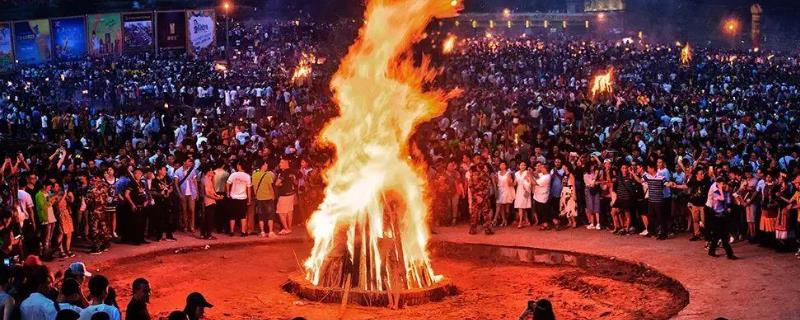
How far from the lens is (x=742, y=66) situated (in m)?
43.8

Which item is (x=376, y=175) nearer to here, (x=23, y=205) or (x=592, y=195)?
(x=592, y=195)

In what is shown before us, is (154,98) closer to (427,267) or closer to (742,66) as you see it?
(427,267)

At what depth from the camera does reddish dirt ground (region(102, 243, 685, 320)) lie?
40.9ft

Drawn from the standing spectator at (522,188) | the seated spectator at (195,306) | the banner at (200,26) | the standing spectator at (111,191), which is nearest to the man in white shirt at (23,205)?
the standing spectator at (111,191)

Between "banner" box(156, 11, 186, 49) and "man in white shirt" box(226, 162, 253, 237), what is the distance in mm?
22231

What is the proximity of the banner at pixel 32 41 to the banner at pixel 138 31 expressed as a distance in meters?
3.38

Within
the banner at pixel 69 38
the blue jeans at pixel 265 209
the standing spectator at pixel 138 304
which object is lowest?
the standing spectator at pixel 138 304

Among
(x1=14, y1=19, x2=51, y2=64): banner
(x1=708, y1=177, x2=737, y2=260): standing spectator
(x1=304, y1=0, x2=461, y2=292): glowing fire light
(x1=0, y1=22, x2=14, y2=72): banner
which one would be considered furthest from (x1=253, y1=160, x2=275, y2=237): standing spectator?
(x1=14, y1=19, x2=51, y2=64): banner

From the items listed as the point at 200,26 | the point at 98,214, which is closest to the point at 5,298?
Answer: the point at 98,214

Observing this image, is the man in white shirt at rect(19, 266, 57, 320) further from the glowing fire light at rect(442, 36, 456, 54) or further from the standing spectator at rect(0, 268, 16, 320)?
the glowing fire light at rect(442, 36, 456, 54)

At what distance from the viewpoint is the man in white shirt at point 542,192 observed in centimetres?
1850

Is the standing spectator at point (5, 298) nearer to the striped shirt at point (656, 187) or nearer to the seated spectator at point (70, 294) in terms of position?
the seated spectator at point (70, 294)

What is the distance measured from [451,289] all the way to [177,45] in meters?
28.4

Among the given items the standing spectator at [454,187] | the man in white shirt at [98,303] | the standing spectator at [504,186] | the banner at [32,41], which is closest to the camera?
the man in white shirt at [98,303]
